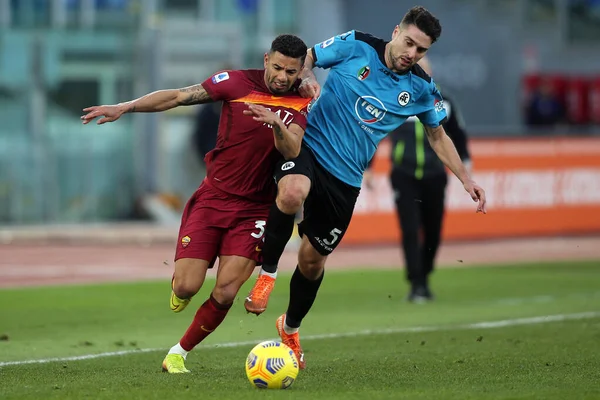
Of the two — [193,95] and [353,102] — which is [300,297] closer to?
[353,102]

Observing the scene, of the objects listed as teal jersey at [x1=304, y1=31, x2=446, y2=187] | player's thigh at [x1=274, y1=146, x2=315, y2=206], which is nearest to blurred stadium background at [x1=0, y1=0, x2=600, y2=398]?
teal jersey at [x1=304, y1=31, x2=446, y2=187]

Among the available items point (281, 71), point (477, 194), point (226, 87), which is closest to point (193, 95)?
point (226, 87)

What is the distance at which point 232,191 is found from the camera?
8.63 meters

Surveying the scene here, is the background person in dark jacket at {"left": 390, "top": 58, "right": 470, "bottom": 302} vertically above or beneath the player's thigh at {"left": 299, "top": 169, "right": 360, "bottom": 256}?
beneath

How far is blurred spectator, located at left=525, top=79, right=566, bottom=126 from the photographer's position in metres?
28.9

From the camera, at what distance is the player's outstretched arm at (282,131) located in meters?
7.91

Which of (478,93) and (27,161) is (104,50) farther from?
(478,93)

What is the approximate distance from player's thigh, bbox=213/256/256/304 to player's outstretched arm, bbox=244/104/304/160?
2.51ft

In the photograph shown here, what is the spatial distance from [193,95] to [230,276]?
48.2 inches

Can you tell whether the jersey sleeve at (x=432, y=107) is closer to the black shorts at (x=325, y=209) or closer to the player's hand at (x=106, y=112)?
the black shorts at (x=325, y=209)

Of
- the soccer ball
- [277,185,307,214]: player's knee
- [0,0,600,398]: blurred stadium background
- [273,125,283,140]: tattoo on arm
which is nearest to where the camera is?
the soccer ball

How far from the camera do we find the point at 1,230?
2217 cm

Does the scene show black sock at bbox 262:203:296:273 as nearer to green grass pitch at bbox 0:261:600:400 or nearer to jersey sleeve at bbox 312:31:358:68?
green grass pitch at bbox 0:261:600:400

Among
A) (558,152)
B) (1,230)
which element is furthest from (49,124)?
(558,152)
